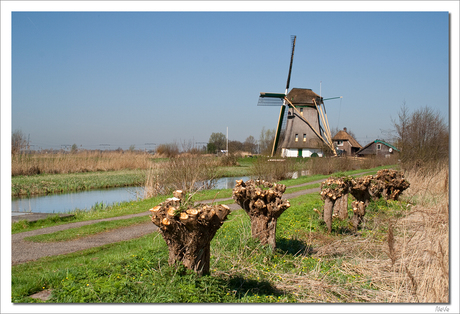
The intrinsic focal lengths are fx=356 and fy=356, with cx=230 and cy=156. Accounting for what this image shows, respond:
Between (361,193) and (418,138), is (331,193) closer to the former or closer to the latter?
(361,193)

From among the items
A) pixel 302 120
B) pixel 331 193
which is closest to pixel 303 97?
pixel 302 120

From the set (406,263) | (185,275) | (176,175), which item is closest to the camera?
(185,275)

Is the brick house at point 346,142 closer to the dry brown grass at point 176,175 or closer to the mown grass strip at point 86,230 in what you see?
the dry brown grass at point 176,175

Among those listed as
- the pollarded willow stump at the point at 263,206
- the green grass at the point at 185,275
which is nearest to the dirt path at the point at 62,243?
the green grass at the point at 185,275

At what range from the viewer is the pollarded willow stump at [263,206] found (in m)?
6.09

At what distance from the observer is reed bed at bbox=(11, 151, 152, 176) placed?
64.4 ft

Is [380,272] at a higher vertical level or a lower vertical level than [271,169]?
lower

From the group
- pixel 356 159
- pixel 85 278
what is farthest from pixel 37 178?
pixel 356 159

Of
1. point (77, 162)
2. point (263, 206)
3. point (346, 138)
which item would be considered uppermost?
point (346, 138)

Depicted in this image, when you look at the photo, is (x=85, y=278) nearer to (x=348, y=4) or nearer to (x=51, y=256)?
(x=51, y=256)

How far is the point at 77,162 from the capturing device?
24.4 metres

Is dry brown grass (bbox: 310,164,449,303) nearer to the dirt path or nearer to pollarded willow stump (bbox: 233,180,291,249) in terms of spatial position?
pollarded willow stump (bbox: 233,180,291,249)

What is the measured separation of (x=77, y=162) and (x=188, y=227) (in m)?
23.1

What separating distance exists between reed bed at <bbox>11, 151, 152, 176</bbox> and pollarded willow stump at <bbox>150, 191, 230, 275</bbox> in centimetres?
1345
